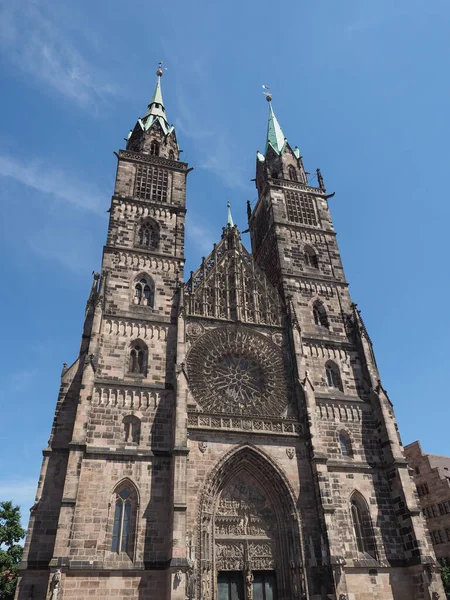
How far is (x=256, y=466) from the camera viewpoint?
66.9ft

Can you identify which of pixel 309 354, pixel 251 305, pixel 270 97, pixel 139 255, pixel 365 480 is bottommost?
pixel 365 480

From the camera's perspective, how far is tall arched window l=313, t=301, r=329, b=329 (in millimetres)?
26750

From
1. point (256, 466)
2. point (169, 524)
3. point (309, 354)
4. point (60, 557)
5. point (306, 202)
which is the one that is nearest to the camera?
point (60, 557)

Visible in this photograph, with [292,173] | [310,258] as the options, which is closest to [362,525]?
[310,258]

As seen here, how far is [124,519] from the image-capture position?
1783 centimetres

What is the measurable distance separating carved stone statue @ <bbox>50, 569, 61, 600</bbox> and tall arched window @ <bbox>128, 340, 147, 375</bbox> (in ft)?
28.0

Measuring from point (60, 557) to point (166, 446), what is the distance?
5.60 meters

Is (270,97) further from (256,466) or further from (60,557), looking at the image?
(60,557)

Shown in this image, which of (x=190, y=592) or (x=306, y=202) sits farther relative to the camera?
(x=306, y=202)

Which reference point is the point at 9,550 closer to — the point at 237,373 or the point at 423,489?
the point at 237,373

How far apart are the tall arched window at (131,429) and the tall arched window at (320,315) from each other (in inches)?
474

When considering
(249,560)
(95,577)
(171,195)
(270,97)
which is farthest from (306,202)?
(95,577)

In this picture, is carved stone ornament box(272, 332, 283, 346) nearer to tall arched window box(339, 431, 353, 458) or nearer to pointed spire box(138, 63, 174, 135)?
tall arched window box(339, 431, 353, 458)

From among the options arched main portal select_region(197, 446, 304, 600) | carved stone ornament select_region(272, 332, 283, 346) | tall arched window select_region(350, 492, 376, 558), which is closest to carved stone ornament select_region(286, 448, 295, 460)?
arched main portal select_region(197, 446, 304, 600)
